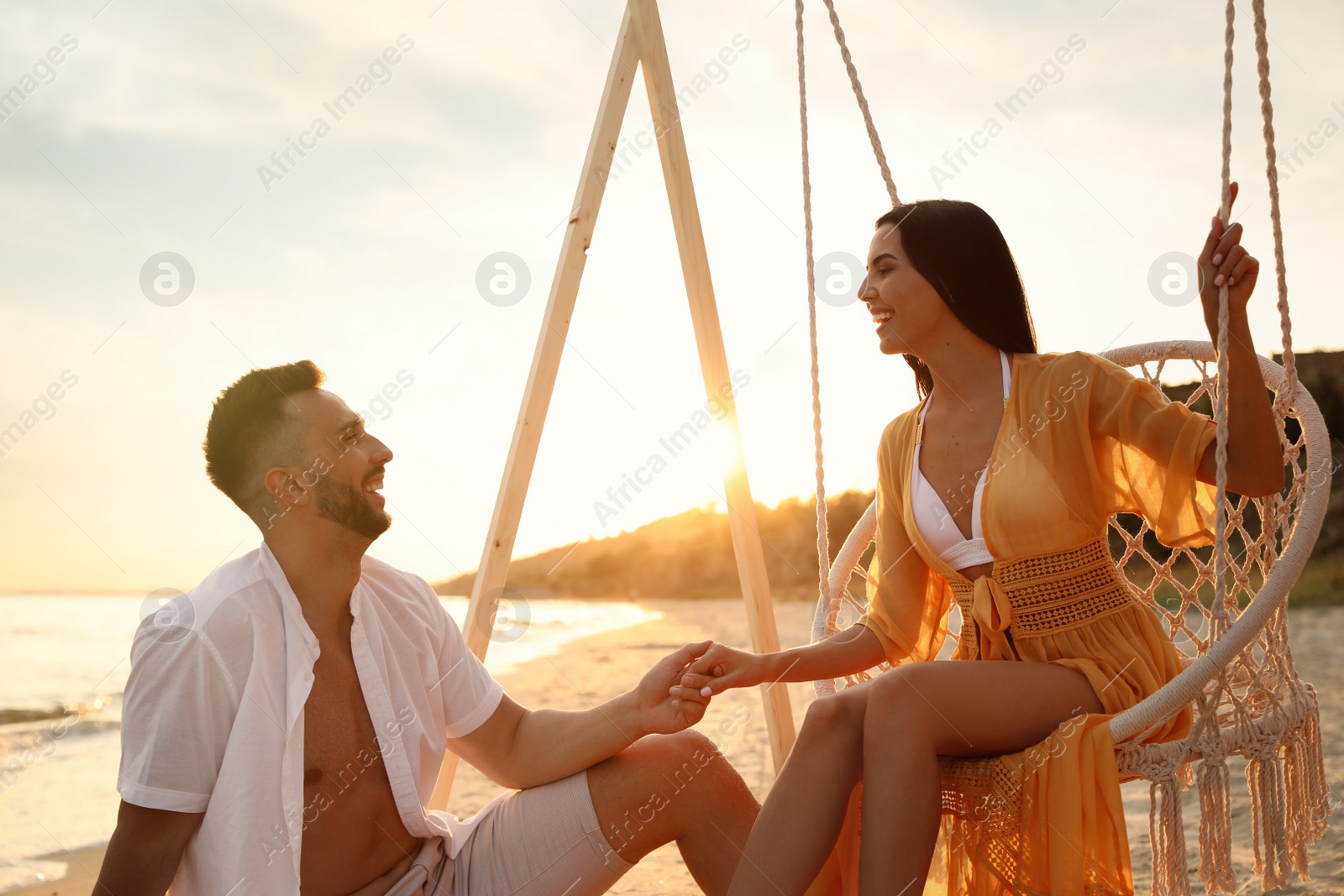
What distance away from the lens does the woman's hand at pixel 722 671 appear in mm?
1795

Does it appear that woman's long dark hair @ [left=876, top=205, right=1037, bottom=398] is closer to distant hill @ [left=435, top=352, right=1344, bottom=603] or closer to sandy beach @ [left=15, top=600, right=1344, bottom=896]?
sandy beach @ [left=15, top=600, right=1344, bottom=896]

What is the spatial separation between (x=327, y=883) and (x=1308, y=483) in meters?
2.04

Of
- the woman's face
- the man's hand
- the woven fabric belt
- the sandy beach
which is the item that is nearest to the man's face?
the man's hand

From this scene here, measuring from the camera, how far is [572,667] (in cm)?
797

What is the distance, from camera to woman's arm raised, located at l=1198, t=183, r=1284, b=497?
4.88 ft

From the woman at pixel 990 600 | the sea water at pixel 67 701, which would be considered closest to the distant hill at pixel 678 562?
the sea water at pixel 67 701

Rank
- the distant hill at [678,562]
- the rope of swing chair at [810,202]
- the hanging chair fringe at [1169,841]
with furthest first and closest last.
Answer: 1. the distant hill at [678,562]
2. the rope of swing chair at [810,202]
3. the hanging chair fringe at [1169,841]

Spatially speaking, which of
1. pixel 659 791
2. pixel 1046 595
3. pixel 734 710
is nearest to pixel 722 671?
pixel 659 791

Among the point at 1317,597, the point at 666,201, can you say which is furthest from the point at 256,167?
the point at 1317,597

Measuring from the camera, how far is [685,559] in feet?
54.5

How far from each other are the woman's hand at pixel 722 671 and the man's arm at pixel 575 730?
20 millimetres

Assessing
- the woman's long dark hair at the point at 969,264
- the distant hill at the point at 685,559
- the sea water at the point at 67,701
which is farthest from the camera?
the distant hill at the point at 685,559

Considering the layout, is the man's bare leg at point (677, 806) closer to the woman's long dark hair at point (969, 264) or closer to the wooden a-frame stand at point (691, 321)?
the wooden a-frame stand at point (691, 321)

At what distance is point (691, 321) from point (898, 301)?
0.82 meters
